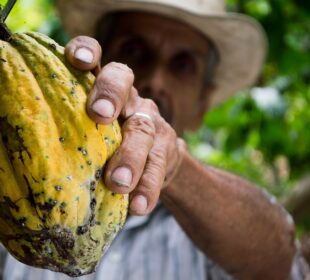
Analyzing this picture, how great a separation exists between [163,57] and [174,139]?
1192mm

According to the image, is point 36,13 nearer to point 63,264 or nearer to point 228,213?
point 228,213

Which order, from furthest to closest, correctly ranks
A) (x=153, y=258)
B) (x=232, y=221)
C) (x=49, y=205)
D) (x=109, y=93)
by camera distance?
(x=153, y=258) < (x=232, y=221) < (x=109, y=93) < (x=49, y=205)

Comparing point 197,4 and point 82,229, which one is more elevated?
point 82,229

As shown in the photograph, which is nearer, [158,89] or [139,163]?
[139,163]

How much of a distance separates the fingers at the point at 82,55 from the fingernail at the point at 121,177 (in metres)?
0.15

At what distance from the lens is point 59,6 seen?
2.52m

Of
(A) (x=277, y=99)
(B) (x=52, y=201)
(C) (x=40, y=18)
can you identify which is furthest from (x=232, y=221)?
(C) (x=40, y=18)

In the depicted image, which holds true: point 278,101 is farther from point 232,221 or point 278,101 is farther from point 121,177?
point 121,177

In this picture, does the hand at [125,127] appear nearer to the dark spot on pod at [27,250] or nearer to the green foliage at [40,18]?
the dark spot on pod at [27,250]

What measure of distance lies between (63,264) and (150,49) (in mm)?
1569

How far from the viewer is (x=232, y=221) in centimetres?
169

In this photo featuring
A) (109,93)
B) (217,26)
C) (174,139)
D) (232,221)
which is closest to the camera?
(109,93)

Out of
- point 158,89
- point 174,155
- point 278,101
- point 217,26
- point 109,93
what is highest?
point 109,93

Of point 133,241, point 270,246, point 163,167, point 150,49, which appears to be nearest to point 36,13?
point 150,49
